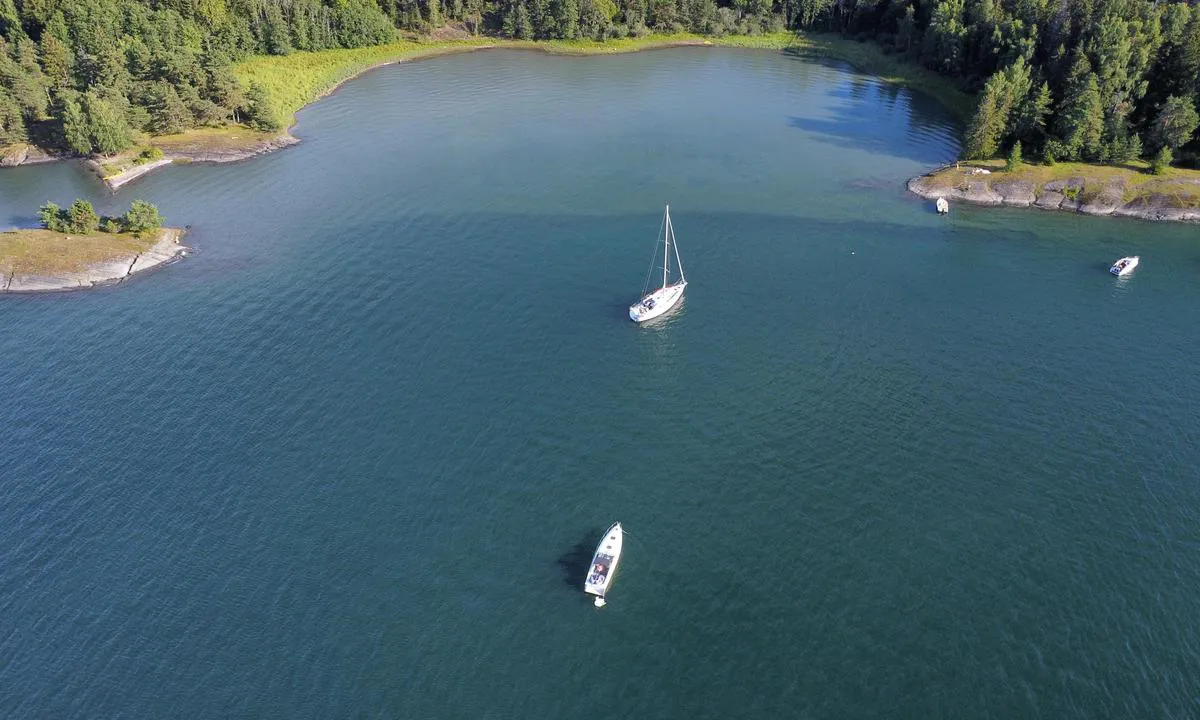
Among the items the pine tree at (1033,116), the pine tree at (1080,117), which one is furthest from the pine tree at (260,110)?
the pine tree at (1080,117)

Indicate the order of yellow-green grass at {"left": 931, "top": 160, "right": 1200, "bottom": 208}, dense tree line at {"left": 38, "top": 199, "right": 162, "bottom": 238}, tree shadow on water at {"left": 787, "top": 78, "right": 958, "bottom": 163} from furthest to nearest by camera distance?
tree shadow on water at {"left": 787, "top": 78, "right": 958, "bottom": 163} → yellow-green grass at {"left": 931, "top": 160, "right": 1200, "bottom": 208} → dense tree line at {"left": 38, "top": 199, "right": 162, "bottom": 238}

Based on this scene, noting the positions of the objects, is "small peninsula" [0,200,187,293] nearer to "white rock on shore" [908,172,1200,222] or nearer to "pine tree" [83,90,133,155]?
"pine tree" [83,90,133,155]

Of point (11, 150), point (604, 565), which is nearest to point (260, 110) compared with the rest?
point (11, 150)

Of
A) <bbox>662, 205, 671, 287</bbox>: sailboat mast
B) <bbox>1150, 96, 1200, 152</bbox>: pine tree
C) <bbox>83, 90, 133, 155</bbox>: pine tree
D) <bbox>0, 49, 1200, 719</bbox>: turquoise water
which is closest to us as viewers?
<bbox>0, 49, 1200, 719</bbox>: turquoise water

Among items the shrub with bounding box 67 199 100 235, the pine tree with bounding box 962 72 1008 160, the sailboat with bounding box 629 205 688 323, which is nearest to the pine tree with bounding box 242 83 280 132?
the shrub with bounding box 67 199 100 235

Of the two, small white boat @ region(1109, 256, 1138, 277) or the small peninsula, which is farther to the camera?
small white boat @ region(1109, 256, 1138, 277)

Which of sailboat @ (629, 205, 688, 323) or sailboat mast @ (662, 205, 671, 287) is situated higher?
sailboat mast @ (662, 205, 671, 287)

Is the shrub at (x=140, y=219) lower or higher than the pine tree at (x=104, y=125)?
lower

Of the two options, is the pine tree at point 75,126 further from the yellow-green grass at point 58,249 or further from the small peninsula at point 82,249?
the yellow-green grass at point 58,249
